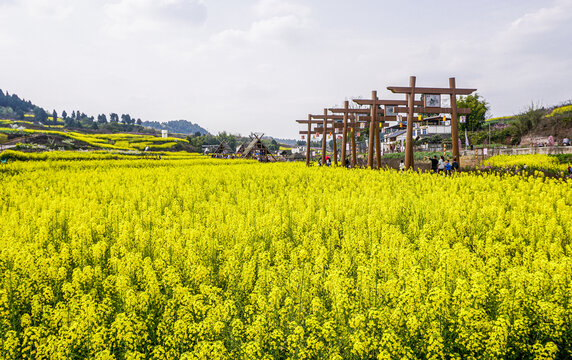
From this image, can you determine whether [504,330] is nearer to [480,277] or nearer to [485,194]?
[480,277]

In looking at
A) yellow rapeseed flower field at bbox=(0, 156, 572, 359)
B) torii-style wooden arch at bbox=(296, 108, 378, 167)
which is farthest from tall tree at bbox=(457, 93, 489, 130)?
yellow rapeseed flower field at bbox=(0, 156, 572, 359)

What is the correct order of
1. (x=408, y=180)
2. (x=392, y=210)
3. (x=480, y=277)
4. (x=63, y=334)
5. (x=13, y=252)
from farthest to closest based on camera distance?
1. (x=408, y=180)
2. (x=392, y=210)
3. (x=13, y=252)
4. (x=480, y=277)
5. (x=63, y=334)

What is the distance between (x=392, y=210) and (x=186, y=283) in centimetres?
492

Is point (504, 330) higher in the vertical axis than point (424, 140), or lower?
lower

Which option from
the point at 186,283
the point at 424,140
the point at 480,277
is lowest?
the point at 186,283

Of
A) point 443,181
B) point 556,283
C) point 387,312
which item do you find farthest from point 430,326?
point 443,181

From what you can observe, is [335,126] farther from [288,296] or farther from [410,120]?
[288,296]

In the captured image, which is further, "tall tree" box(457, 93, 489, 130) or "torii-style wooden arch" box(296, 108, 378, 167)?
"tall tree" box(457, 93, 489, 130)

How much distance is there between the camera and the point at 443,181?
1254 centimetres

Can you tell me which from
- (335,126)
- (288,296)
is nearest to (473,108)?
(335,126)

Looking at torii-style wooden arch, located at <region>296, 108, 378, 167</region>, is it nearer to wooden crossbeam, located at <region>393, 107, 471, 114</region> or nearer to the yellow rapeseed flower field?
wooden crossbeam, located at <region>393, 107, 471, 114</region>

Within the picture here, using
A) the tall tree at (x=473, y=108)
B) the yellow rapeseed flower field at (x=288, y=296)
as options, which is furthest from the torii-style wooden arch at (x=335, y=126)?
the tall tree at (x=473, y=108)

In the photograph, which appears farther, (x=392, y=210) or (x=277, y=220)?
(x=392, y=210)

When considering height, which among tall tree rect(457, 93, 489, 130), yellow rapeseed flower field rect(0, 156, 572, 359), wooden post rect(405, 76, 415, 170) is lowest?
yellow rapeseed flower field rect(0, 156, 572, 359)
